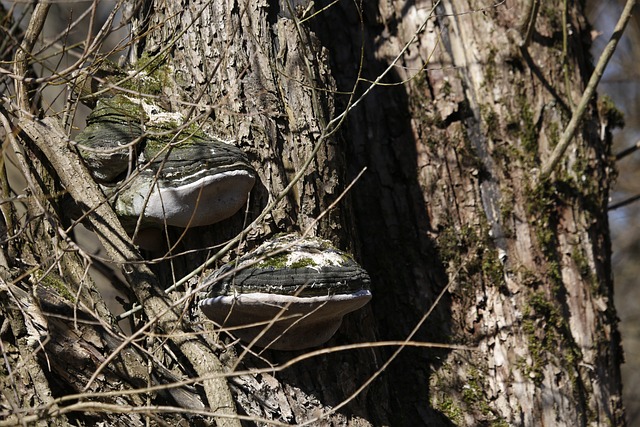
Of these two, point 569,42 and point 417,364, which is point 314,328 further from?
point 569,42

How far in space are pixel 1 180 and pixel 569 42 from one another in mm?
2720

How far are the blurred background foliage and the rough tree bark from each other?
695 centimetres

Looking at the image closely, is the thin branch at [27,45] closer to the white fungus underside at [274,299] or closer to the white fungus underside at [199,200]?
the white fungus underside at [199,200]

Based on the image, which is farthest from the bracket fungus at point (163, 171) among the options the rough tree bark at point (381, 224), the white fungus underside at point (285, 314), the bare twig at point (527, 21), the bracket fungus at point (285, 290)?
the bare twig at point (527, 21)

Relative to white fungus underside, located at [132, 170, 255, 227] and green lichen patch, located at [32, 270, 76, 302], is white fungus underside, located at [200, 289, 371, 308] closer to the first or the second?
white fungus underside, located at [132, 170, 255, 227]

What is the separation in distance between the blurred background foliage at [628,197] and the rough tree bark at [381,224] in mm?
6949

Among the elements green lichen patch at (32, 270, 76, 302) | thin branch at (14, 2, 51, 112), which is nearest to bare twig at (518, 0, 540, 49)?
thin branch at (14, 2, 51, 112)

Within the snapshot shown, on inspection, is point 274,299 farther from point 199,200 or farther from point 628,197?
point 628,197

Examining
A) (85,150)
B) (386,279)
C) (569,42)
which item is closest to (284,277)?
(85,150)

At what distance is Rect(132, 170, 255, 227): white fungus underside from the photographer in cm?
264

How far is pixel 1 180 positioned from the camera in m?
2.97

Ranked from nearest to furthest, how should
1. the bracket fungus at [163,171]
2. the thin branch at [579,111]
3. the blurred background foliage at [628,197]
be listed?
the bracket fungus at [163,171]
the thin branch at [579,111]
the blurred background foliage at [628,197]

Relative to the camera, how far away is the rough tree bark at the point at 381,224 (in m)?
2.70

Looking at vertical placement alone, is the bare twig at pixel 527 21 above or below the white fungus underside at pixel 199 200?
above
